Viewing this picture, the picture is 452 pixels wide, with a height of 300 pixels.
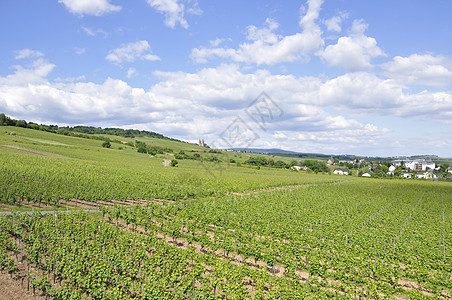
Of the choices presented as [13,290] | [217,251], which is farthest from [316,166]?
[13,290]

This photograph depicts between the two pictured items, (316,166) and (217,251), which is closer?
(217,251)

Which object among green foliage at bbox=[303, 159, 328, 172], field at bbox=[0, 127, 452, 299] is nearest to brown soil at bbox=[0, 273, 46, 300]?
field at bbox=[0, 127, 452, 299]

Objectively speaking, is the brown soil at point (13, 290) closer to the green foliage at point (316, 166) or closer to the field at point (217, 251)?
the field at point (217, 251)

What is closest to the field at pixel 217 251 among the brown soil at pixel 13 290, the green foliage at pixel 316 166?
the brown soil at pixel 13 290

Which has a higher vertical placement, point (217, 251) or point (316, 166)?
point (316, 166)

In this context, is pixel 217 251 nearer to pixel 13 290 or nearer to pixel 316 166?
pixel 13 290

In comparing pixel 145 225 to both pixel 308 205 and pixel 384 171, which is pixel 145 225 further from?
pixel 384 171

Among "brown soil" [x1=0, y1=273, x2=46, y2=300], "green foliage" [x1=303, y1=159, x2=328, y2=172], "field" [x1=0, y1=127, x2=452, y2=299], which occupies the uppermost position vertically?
"green foliage" [x1=303, y1=159, x2=328, y2=172]

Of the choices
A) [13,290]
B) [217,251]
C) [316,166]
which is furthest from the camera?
[316,166]

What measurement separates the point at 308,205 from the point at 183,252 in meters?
20.3

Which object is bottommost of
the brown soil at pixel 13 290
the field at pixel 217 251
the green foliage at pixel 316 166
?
the brown soil at pixel 13 290

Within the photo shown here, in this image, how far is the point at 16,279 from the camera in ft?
39.2

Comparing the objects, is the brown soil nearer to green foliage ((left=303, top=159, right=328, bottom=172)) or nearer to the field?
the field

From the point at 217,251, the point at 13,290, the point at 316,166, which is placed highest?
→ the point at 316,166
